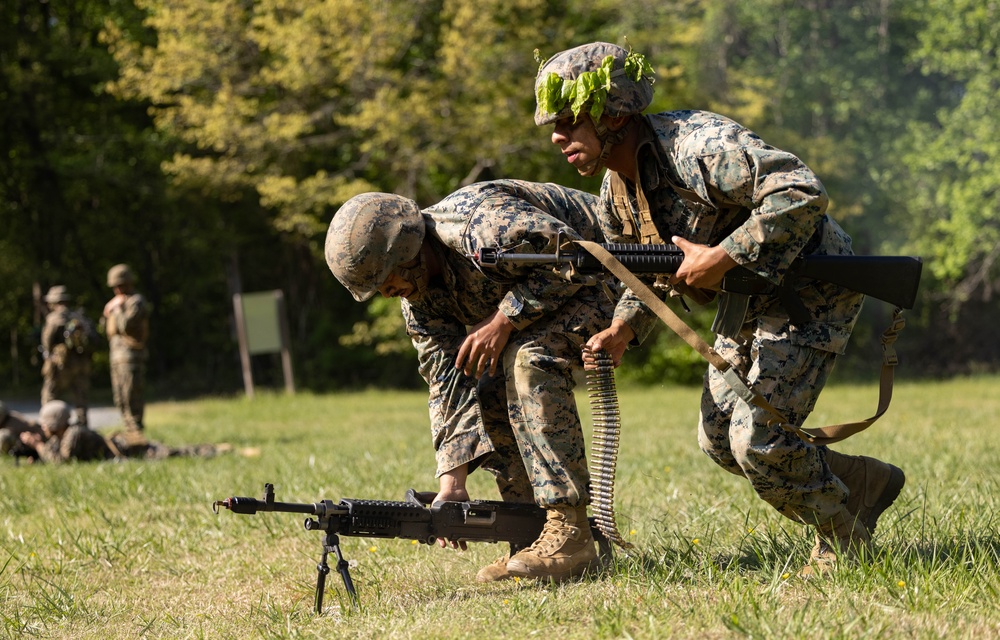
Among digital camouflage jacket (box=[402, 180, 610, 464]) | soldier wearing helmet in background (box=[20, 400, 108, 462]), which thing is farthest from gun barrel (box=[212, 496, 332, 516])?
soldier wearing helmet in background (box=[20, 400, 108, 462])

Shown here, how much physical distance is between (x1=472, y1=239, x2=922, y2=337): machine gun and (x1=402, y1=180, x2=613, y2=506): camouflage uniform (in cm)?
34

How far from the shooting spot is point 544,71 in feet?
15.1

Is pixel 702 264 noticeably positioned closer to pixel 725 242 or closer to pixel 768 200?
pixel 725 242

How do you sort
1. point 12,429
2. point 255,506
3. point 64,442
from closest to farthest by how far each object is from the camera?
point 255,506 < point 64,442 < point 12,429

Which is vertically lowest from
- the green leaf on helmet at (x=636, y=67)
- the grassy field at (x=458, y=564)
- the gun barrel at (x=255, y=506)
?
the grassy field at (x=458, y=564)

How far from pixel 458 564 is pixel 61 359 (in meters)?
10.2

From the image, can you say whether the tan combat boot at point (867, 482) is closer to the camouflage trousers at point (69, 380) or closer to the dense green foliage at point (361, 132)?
the camouflage trousers at point (69, 380)

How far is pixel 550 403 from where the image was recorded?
4910 mm

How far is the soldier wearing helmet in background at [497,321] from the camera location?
4793mm

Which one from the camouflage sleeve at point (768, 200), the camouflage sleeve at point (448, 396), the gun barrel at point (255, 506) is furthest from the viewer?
the camouflage sleeve at point (448, 396)

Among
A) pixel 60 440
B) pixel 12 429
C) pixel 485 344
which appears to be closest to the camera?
pixel 485 344

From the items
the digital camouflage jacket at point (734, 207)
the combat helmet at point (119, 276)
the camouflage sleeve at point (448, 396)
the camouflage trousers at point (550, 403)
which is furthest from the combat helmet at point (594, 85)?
the combat helmet at point (119, 276)

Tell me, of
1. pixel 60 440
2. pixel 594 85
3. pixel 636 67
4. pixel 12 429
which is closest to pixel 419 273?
pixel 594 85

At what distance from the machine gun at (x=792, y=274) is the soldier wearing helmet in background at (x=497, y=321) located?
0.34 metres
